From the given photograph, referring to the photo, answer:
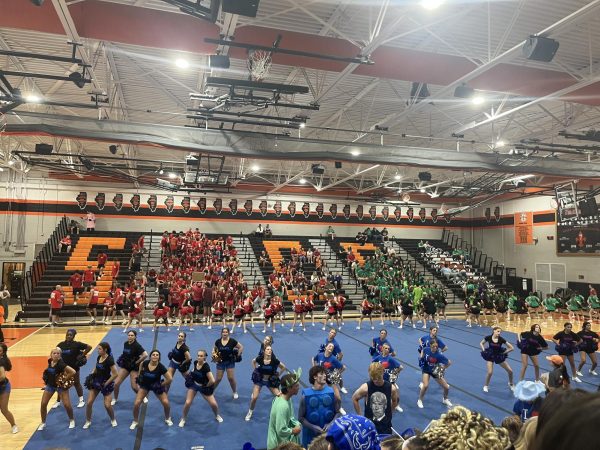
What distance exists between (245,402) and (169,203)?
915 inches

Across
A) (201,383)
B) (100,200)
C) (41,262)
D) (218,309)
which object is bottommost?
(201,383)

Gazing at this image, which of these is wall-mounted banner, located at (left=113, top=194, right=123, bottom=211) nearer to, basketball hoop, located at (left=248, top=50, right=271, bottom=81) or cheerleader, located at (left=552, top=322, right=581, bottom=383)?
basketball hoop, located at (left=248, top=50, right=271, bottom=81)

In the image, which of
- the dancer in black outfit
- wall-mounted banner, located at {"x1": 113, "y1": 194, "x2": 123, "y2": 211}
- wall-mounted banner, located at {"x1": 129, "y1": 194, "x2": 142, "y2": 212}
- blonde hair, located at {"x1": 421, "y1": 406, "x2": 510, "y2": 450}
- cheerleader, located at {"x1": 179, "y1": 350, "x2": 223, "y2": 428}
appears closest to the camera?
blonde hair, located at {"x1": 421, "y1": 406, "x2": 510, "y2": 450}

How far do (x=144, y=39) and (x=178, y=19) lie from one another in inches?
32.8

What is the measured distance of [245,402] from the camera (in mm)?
9781

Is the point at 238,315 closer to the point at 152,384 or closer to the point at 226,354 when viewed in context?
the point at 226,354

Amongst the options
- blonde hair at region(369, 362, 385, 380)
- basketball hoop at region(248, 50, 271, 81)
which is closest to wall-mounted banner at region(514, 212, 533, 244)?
basketball hoop at region(248, 50, 271, 81)

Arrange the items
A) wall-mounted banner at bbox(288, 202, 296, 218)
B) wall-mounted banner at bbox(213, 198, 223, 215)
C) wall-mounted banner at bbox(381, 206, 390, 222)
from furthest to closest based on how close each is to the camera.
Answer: wall-mounted banner at bbox(381, 206, 390, 222), wall-mounted banner at bbox(288, 202, 296, 218), wall-mounted banner at bbox(213, 198, 223, 215)

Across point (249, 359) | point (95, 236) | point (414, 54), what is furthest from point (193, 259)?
point (414, 54)

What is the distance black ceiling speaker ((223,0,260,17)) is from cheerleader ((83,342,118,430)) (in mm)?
6749

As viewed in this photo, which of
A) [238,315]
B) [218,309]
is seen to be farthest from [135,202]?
[238,315]

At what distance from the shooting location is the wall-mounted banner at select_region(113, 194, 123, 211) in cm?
2969

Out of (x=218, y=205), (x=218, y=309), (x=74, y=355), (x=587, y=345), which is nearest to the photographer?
(x=74, y=355)

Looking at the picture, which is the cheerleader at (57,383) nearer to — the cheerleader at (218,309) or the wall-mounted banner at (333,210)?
the cheerleader at (218,309)
